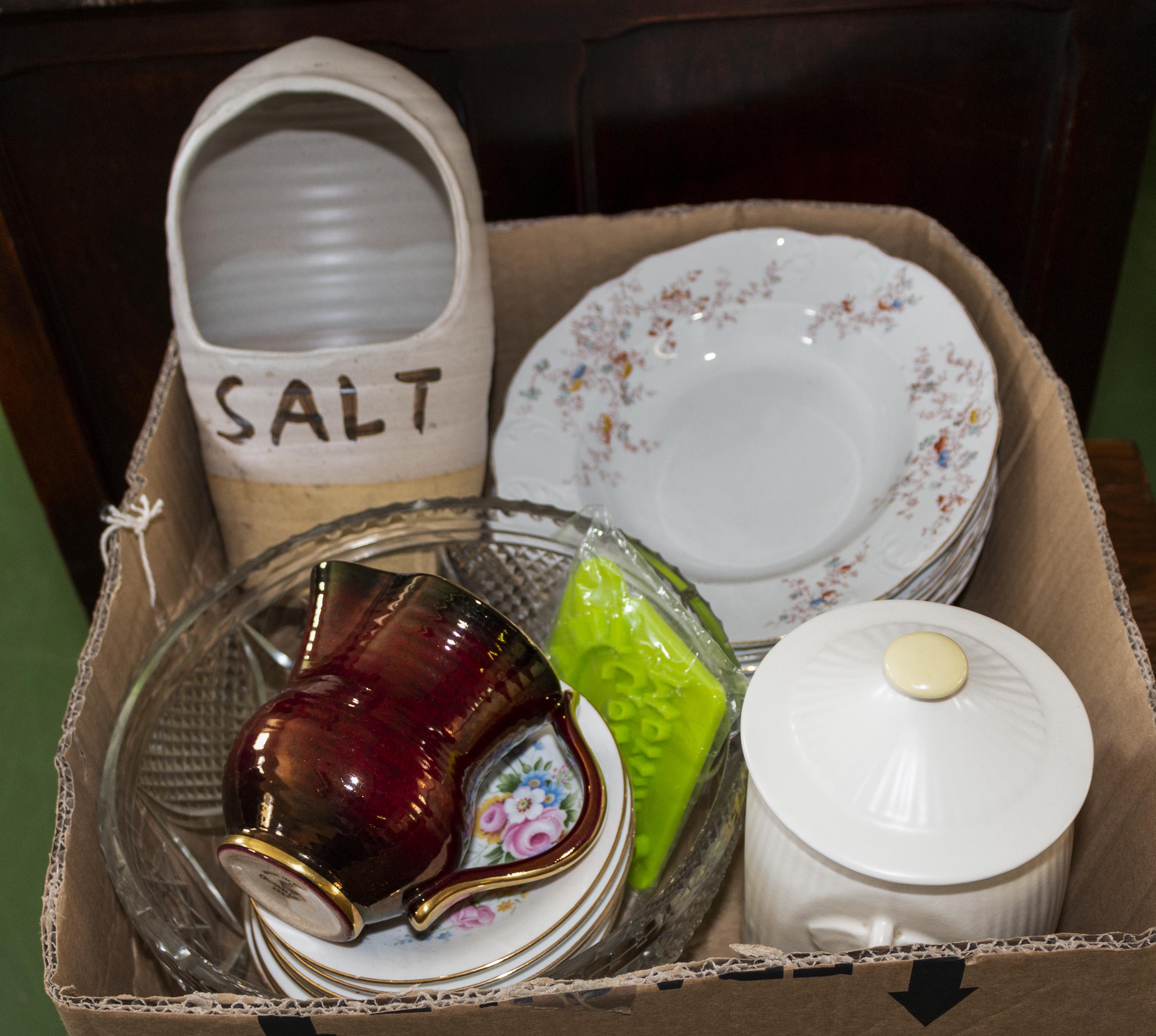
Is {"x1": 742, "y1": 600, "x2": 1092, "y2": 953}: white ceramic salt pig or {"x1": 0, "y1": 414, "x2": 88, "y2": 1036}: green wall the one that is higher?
{"x1": 742, "y1": 600, "x2": 1092, "y2": 953}: white ceramic salt pig

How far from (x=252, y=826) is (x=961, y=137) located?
26.3 inches

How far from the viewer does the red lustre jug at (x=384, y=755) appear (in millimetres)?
364

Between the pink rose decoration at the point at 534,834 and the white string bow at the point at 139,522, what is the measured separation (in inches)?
9.0

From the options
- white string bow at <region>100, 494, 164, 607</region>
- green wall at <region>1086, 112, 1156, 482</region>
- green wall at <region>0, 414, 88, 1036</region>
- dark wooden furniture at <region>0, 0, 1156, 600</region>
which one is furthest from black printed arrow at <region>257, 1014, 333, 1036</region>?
green wall at <region>1086, 112, 1156, 482</region>

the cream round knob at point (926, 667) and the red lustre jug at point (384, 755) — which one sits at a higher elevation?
the cream round knob at point (926, 667)

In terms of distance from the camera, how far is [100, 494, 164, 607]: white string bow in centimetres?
52

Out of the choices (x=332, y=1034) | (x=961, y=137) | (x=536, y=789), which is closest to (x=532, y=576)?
(x=536, y=789)

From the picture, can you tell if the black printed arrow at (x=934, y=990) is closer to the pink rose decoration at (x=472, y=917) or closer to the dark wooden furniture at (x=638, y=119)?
the pink rose decoration at (x=472, y=917)

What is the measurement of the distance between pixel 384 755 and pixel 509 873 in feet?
0.21

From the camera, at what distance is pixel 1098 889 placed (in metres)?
0.41

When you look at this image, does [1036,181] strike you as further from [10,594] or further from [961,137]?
[10,594]

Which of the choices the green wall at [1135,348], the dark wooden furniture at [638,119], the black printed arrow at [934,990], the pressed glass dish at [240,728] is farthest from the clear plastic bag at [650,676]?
the green wall at [1135,348]

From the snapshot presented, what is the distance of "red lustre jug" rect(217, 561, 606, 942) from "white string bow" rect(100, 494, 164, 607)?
0.49 feet

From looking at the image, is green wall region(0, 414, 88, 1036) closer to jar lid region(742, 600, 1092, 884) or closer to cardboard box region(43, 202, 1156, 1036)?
cardboard box region(43, 202, 1156, 1036)
